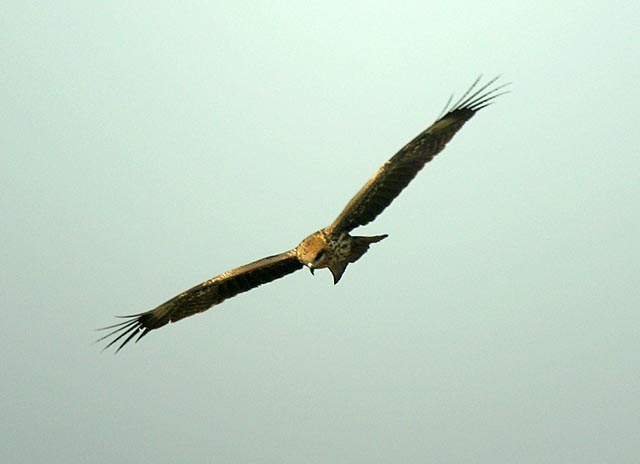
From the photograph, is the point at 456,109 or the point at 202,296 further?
the point at 202,296

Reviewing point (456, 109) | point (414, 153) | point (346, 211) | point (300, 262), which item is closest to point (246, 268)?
point (300, 262)

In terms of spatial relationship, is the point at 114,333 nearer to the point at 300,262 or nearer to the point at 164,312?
the point at 164,312

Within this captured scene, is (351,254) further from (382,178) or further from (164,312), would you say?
(164,312)

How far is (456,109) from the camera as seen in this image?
12.4 m

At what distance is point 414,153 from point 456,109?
84 cm

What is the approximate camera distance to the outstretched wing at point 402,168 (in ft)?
39.5

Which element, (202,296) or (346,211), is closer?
(346,211)

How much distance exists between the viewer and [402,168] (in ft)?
40.0

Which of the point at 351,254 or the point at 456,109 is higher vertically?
the point at 456,109

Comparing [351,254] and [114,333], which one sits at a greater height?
[114,333]

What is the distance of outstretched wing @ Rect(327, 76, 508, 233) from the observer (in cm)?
1203

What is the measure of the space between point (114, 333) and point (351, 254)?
3.59 m

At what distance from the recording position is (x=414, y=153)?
39.9 ft

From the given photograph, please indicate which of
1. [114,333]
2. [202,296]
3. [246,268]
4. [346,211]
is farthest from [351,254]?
[114,333]
